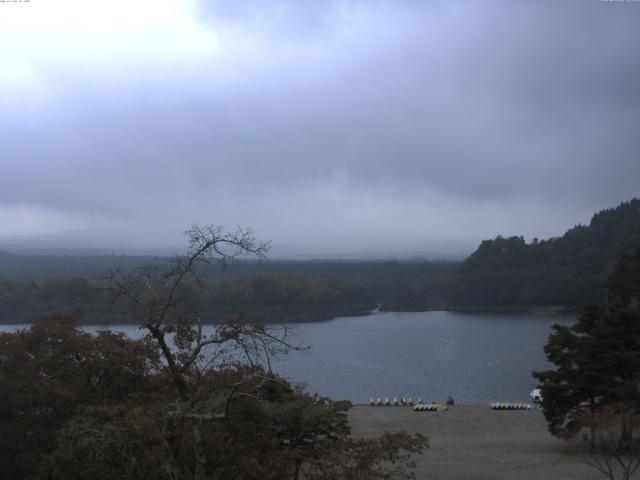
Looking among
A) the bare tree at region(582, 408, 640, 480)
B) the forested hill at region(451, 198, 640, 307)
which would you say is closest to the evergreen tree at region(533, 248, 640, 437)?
the bare tree at region(582, 408, 640, 480)

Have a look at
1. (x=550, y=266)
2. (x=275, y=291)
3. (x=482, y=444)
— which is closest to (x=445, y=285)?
(x=550, y=266)

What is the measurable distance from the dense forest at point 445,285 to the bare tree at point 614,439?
139ft

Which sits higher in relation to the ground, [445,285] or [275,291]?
[445,285]

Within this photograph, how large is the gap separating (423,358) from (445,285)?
36992mm

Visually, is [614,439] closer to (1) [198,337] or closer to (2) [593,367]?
(2) [593,367]

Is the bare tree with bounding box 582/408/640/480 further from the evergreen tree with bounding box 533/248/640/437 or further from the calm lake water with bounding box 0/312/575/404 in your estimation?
the calm lake water with bounding box 0/312/575/404

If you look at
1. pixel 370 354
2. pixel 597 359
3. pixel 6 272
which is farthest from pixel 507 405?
pixel 6 272

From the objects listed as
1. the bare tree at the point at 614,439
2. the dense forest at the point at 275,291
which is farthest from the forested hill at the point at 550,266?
the bare tree at the point at 614,439

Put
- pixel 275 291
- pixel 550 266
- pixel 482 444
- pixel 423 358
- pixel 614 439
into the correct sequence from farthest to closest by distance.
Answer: pixel 550 266
pixel 275 291
pixel 423 358
pixel 482 444
pixel 614 439

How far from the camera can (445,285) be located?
75250mm

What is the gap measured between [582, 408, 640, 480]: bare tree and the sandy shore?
1.12ft

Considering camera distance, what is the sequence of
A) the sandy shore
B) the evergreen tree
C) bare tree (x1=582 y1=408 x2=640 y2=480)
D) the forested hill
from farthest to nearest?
the forested hill → the evergreen tree → the sandy shore → bare tree (x1=582 y1=408 x2=640 y2=480)

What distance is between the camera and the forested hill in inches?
2463

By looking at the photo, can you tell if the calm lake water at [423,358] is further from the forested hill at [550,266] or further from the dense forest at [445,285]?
the forested hill at [550,266]
